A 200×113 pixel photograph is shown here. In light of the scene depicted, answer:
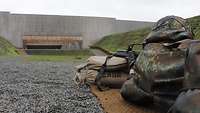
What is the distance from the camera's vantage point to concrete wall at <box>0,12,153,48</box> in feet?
88.0

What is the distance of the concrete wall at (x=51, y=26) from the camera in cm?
2683

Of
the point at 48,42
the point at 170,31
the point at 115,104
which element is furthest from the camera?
the point at 48,42

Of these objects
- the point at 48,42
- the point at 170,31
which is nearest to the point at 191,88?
the point at 170,31

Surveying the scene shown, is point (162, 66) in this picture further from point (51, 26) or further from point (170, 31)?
point (51, 26)

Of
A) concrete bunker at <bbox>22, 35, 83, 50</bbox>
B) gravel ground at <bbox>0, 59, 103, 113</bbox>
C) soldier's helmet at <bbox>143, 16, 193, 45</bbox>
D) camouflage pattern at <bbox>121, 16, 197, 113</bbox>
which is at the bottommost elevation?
concrete bunker at <bbox>22, 35, 83, 50</bbox>

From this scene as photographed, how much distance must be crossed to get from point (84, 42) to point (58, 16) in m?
2.35

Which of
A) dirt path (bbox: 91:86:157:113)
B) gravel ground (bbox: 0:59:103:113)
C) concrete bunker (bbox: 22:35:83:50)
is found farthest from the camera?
concrete bunker (bbox: 22:35:83:50)

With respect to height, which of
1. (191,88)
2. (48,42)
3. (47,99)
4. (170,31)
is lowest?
(48,42)

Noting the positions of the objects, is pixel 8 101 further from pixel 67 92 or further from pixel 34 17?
pixel 34 17

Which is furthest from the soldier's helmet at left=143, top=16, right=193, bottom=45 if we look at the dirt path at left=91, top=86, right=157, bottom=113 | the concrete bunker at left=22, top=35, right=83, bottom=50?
the concrete bunker at left=22, top=35, right=83, bottom=50

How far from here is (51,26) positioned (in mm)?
27266

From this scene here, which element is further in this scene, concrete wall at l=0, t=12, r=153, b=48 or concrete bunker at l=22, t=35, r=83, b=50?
concrete wall at l=0, t=12, r=153, b=48

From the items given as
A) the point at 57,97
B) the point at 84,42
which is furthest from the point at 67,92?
the point at 84,42

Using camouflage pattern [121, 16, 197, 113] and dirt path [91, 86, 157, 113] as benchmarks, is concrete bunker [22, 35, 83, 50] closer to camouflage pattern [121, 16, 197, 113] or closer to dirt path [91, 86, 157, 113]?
dirt path [91, 86, 157, 113]
